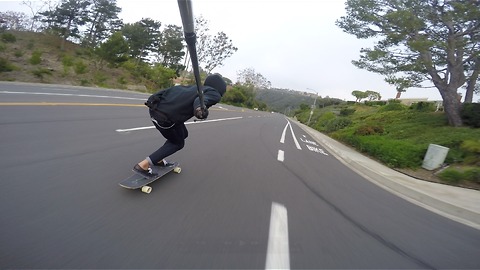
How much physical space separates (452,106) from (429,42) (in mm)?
4545

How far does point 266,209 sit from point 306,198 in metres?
1.07

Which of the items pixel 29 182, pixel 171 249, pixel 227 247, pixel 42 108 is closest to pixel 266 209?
pixel 227 247

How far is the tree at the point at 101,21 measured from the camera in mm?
47438

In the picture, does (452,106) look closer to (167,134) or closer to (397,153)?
(397,153)

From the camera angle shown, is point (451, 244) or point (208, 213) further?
point (451, 244)

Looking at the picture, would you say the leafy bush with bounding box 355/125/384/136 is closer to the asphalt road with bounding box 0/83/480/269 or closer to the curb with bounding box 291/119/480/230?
the curb with bounding box 291/119/480/230

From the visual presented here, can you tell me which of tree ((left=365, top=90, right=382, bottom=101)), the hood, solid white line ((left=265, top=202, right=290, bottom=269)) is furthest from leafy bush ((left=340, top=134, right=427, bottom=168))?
tree ((left=365, top=90, right=382, bottom=101))

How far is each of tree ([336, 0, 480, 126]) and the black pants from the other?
1280 cm

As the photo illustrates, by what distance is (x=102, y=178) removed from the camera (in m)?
3.62

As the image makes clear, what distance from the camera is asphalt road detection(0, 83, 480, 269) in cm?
221

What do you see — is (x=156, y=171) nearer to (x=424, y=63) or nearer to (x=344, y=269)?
(x=344, y=269)

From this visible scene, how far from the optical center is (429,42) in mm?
11617

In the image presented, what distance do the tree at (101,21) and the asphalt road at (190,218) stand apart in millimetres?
52455

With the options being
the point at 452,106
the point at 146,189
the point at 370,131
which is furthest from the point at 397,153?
the point at 146,189
